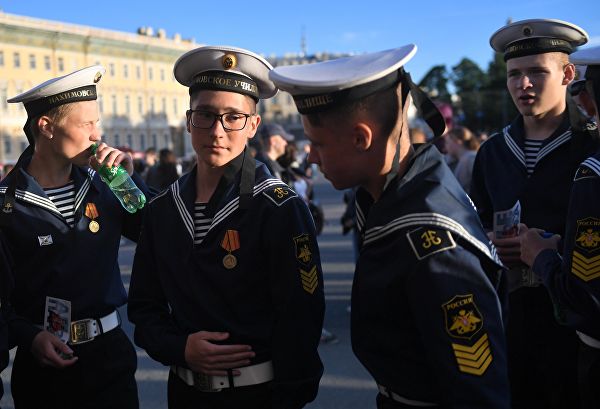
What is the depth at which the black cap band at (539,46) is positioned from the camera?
3.34 meters

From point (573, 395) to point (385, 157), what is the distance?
1858mm

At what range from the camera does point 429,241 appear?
1820 mm

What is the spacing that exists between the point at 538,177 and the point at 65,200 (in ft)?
7.95

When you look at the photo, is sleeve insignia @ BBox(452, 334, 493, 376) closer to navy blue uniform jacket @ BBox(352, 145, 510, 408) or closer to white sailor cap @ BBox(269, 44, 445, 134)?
navy blue uniform jacket @ BBox(352, 145, 510, 408)

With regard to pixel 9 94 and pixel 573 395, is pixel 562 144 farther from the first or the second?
pixel 9 94

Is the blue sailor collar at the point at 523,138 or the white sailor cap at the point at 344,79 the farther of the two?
the blue sailor collar at the point at 523,138

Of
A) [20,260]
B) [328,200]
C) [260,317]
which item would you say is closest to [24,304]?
[20,260]

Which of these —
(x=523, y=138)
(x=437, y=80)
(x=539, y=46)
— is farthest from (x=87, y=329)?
(x=437, y=80)

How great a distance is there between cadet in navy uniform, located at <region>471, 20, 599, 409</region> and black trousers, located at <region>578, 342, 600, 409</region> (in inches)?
19.0

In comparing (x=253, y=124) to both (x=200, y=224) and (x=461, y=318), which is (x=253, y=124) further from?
(x=461, y=318)

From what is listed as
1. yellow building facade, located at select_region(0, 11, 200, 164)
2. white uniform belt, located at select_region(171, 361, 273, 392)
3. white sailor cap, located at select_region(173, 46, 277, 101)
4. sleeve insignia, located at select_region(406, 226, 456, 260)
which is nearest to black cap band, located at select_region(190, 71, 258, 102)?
white sailor cap, located at select_region(173, 46, 277, 101)

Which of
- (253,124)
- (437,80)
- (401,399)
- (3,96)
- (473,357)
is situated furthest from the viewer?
(437,80)

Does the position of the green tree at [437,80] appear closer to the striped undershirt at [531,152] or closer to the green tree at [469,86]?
the green tree at [469,86]

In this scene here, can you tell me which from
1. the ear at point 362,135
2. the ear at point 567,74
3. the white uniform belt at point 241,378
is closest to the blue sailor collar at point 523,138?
the ear at point 567,74
